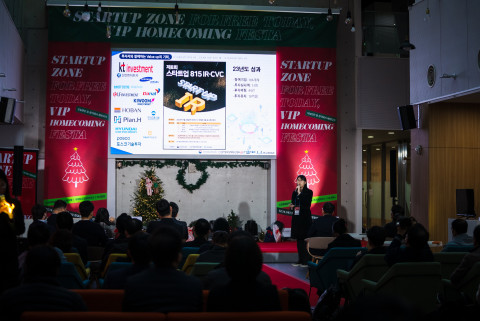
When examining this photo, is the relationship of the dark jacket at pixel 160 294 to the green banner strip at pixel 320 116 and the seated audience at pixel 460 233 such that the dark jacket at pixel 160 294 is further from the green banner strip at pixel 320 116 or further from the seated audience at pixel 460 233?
the green banner strip at pixel 320 116

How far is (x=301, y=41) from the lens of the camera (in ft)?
42.2

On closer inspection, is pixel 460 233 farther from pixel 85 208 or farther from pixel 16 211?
pixel 16 211

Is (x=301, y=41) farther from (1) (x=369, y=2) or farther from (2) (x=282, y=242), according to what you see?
(2) (x=282, y=242)

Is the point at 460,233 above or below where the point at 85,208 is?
below

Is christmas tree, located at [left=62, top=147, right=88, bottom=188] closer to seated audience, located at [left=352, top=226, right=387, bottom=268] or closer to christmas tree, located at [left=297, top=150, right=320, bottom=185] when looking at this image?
christmas tree, located at [left=297, top=150, right=320, bottom=185]

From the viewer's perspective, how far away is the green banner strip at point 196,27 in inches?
487

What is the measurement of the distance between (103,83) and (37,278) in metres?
10.0

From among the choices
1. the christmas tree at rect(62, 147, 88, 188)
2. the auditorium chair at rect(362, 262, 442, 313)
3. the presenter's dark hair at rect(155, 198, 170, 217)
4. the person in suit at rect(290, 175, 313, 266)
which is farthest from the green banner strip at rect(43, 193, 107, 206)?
the auditorium chair at rect(362, 262, 442, 313)

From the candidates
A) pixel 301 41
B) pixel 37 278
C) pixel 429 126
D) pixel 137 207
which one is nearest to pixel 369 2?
pixel 301 41

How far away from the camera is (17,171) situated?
10625 millimetres

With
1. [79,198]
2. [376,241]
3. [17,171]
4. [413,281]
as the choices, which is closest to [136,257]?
[413,281]

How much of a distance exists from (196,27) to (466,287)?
894 centimetres

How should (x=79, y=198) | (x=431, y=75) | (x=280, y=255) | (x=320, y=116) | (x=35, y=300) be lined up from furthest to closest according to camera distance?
(x=320, y=116) < (x=79, y=198) < (x=280, y=255) < (x=431, y=75) < (x=35, y=300)

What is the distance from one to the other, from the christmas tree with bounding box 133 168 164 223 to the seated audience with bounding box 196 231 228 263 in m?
7.18
